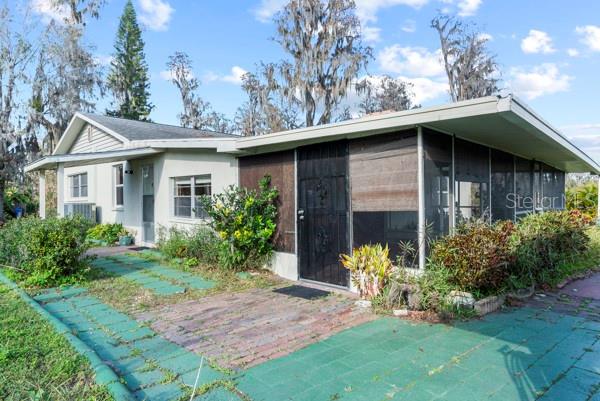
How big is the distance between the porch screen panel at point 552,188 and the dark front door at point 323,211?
7920 mm

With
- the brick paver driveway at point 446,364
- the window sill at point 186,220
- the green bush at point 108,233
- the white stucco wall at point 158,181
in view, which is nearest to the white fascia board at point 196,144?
the white stucco wall at point 158,181

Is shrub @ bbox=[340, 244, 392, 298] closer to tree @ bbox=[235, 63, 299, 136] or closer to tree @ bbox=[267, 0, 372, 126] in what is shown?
tree @ bbox=[267, 0, 372, 126]

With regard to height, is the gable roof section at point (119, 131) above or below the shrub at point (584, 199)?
above

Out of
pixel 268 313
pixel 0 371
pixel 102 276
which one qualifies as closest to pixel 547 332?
pixel 268 313

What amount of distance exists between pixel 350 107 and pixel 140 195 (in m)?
15.5

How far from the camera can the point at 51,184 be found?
15.3 metres

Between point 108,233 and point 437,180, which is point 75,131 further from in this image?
point 437,180

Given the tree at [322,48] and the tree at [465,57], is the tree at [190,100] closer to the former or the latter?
the tree at [322,48]

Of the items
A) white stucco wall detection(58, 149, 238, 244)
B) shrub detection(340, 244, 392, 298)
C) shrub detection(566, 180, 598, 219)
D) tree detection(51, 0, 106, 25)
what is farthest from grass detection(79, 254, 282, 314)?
tree detection(51, 0, 106, 25)

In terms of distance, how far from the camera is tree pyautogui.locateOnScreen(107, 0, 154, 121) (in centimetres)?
3067

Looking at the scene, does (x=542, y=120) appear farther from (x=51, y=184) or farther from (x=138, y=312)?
(x=51, y=184)

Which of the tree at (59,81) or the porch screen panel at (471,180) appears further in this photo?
the tree at (59,81)

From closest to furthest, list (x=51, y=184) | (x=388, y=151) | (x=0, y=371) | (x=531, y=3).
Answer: (x=0, y=371)
(x=388, y=151)
(x=531, y=3)
(x=51, y=184)

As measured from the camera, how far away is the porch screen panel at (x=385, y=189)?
208 inches
